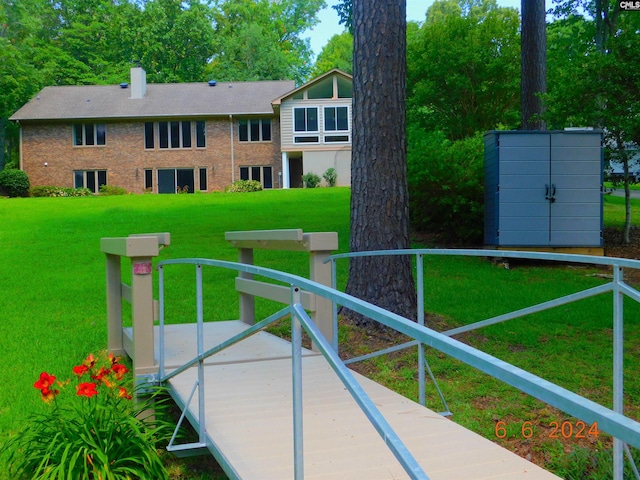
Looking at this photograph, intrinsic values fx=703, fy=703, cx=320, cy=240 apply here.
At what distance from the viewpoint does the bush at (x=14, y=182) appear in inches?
1347

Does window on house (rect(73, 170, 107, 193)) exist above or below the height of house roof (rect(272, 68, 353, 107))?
below

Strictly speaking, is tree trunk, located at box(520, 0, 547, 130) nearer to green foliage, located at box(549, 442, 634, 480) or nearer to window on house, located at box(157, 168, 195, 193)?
green foliage, located at box(549, 442, 634, 480)

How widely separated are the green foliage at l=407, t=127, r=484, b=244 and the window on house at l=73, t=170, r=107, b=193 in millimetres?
28228

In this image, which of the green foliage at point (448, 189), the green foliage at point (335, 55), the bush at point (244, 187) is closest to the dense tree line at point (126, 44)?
the green foliage at point (335, 55)

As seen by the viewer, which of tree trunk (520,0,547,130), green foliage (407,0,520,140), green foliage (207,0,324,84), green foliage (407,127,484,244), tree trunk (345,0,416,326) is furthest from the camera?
green foliage (207,0,324,84)

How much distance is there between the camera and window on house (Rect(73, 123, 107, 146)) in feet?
127

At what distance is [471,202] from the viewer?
A: 1319 cm

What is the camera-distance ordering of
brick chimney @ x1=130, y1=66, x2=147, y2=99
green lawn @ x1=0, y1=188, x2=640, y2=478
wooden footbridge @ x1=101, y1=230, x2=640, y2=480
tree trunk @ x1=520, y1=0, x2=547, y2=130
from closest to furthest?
wooden footbridge @ x1=101, y1=230, x2=640, y2=480
green lawn @ x1=0, y1=188, x2=640, y2=478
tree trunk @ x1=520, y1=0, x2=547, y2=130
brick chimney @ x1=130, y1=66, x2=147, y2=99

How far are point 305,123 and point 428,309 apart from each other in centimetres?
3067

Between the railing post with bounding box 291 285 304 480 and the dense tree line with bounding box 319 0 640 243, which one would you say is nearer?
the railing post with bounding box 291 285 304 480

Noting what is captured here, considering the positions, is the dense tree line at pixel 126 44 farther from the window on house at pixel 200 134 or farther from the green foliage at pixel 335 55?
the window on house at pixel 200 134

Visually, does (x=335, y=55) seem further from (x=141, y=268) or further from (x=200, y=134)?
(x=141, y=268)

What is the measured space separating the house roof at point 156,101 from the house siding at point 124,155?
0.67 meters

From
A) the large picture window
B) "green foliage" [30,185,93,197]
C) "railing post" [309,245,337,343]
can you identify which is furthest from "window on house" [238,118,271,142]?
"railing post" [309,245,337,343]
